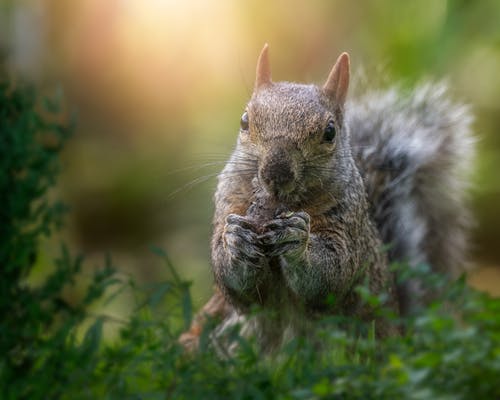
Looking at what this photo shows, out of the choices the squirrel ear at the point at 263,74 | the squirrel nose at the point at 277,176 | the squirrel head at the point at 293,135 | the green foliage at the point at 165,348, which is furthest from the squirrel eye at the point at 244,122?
the green foliage at the point at 165,348

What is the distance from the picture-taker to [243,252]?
2.31 m

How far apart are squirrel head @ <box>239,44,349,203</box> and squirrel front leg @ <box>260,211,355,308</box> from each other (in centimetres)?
9

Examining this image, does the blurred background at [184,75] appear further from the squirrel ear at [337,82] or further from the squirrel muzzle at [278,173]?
the squirrel muzzle at [278,173]

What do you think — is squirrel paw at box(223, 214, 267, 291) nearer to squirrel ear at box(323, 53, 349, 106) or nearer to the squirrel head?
the squirrel head

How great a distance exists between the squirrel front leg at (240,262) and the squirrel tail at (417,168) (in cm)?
74

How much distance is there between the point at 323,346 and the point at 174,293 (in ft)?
1.32

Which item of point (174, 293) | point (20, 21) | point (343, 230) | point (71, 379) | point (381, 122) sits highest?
point (20, 21)

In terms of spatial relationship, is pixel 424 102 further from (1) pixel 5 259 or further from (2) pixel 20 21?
(2) pixel 20 21

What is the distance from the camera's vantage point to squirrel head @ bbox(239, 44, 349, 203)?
2.21m

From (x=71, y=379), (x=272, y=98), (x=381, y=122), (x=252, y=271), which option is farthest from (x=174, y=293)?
(x=381, y=122)

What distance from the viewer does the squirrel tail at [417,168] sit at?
123 inches

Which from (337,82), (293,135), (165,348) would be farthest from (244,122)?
(165,348)

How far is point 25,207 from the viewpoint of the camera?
2.70 m

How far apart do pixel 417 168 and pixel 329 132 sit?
1030mm
